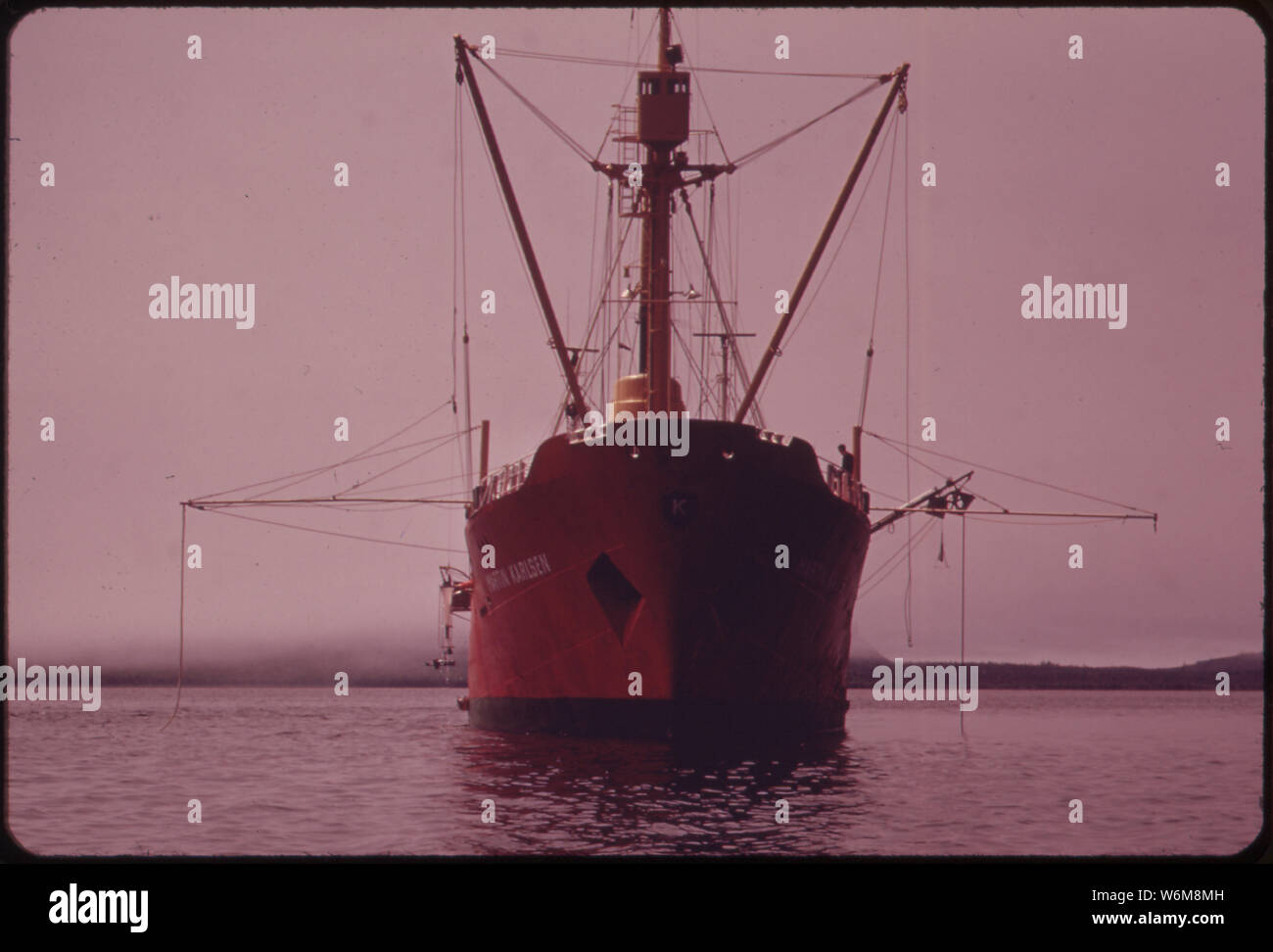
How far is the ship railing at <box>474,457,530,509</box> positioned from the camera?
28.8 metres

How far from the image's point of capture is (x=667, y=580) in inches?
967

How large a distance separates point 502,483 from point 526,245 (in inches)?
240

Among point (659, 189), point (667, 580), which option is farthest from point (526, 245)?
point (667, 580)

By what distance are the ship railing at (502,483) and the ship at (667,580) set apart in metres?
0.09

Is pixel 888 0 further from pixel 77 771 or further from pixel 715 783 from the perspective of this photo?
pixel 77 771

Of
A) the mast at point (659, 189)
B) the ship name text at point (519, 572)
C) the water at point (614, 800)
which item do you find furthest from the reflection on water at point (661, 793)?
the mast at point (659, 189)

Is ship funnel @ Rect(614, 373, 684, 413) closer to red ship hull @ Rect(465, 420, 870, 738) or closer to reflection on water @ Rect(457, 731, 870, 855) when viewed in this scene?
red ship hull @ Rect(465, 420, 870, 738)

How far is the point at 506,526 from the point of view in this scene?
28.7 meters

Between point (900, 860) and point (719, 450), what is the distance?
16874 millimetres

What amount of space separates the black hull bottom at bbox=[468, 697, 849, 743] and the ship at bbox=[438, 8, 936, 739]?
35 mm

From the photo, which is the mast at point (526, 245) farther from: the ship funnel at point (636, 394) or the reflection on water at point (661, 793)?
the reflection on water at point (661, 793)

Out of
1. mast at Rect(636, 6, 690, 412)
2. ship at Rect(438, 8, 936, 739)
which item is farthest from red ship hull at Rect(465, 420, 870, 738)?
mast at Rect(636, 6, 690, 412)

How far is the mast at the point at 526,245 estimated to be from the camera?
32.0m

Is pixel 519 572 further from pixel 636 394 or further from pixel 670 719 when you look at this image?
pixel 636 394
